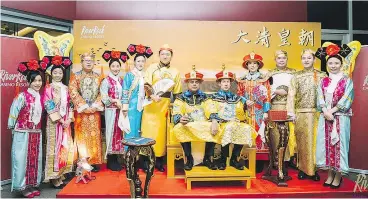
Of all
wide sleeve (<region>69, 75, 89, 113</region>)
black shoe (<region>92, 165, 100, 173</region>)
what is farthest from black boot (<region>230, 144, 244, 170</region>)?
wide sleeve (<region>69, 75, 89, 113</region>)

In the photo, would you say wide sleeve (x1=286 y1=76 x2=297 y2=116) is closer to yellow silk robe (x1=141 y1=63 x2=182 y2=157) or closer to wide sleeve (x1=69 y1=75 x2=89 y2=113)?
yellow silk robe (x1=141 y1=63 x2=182 y2=157)

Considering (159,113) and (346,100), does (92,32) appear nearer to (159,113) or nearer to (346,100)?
(159,113)

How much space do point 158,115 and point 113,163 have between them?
42.2 inches

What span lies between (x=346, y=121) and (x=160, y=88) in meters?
2.60

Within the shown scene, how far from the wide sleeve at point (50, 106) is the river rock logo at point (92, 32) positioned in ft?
5.42

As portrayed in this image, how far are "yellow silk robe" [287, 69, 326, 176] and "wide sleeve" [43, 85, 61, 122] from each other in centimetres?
319

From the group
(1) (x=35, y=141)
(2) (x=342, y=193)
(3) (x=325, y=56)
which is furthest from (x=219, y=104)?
(1) (x=35, y=141)

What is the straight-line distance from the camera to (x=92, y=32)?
5.78 meters

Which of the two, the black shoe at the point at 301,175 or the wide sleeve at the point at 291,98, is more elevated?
the wide sleeve at the point at 291,98

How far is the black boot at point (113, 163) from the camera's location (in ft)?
17.1

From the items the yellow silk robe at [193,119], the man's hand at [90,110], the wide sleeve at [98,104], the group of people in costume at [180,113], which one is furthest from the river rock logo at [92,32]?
the yellow silk robe at [193,119]

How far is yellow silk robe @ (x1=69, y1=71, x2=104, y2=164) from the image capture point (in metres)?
4.95

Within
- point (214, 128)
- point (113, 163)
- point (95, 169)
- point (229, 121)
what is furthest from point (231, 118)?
point (95, 169)

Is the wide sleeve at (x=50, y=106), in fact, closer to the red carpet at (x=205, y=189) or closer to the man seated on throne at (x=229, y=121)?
the red carpet at (x=205, y=189)
